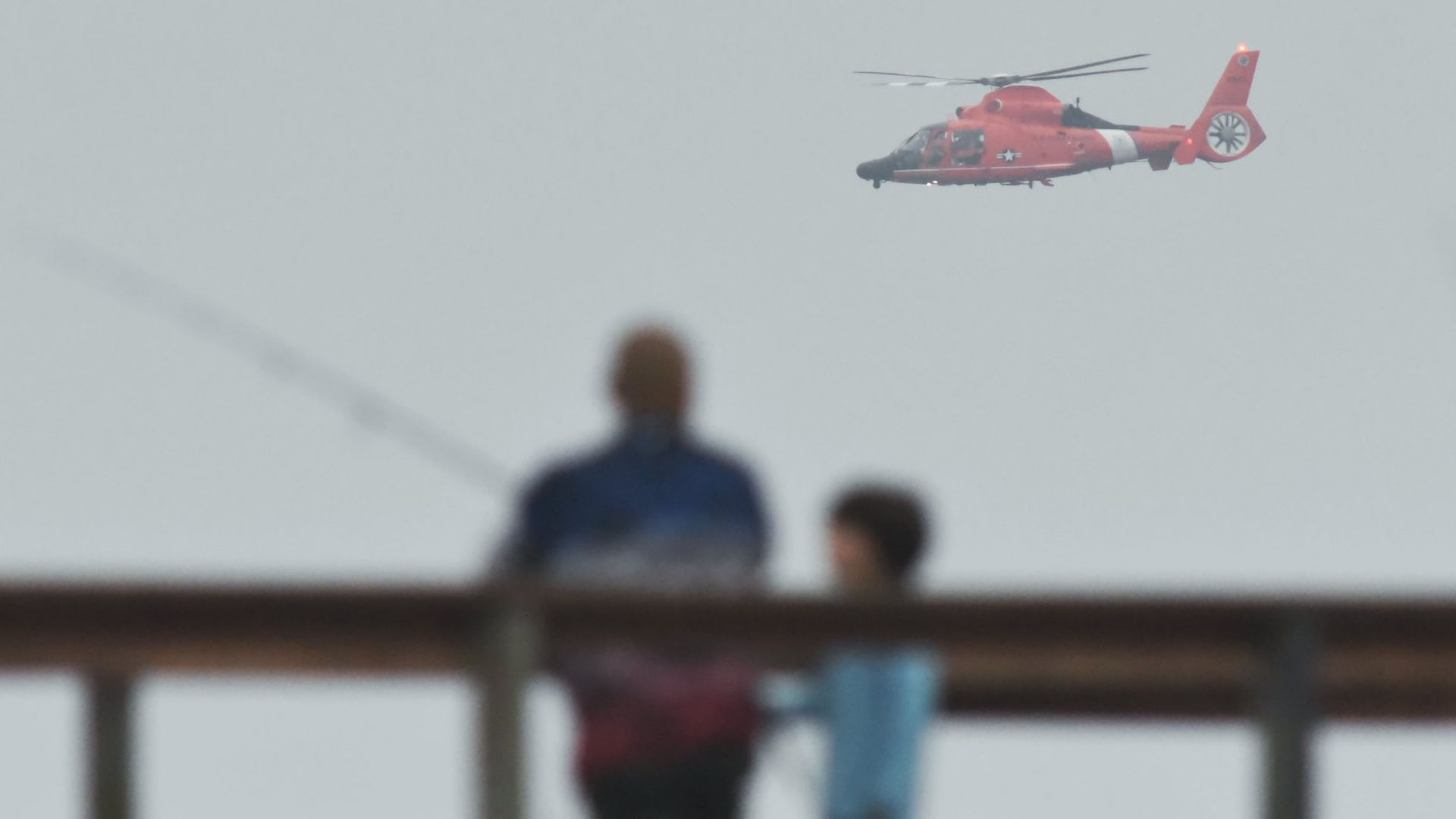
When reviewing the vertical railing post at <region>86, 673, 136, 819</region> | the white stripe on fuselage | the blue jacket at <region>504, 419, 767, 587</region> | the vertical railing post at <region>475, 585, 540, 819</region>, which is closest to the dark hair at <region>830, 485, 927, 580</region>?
the blue jacket at <region>504, 419, 767, 587</region>

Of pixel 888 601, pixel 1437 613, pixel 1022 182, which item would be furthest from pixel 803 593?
pixel 1022 182

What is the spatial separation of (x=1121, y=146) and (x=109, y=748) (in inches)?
2330

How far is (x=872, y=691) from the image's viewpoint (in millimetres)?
3881

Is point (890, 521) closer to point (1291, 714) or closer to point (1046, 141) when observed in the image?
point (1291, 714)

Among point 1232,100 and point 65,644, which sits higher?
point 1232,100

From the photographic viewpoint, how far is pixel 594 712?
12.7 ft

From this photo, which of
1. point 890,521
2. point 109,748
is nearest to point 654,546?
point 890,521

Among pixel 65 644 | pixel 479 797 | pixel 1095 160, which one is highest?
pixel 1095 160

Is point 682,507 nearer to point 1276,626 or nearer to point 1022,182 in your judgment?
point 1276,626

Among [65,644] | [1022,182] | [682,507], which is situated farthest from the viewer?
[1022,182]

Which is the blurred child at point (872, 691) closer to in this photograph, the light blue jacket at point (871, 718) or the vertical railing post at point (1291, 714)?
the light blue jacket at point (871, 718)

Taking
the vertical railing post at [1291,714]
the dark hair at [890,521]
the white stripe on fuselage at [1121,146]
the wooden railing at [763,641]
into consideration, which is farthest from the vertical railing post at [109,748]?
the white stripe on fuselage at [1121,146]

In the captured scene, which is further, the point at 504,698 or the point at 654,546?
the point at 654,546

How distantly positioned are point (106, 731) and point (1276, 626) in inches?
68.9
